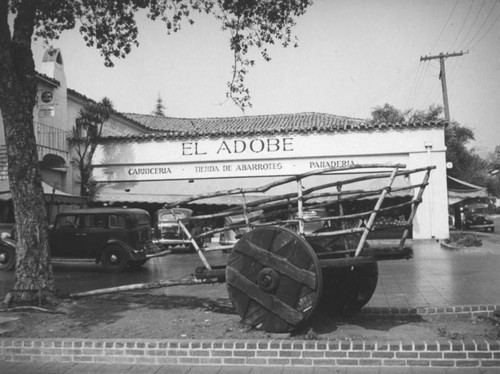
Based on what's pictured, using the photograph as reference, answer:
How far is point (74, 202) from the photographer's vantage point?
715 inches

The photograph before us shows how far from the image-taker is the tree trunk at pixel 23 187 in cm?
681

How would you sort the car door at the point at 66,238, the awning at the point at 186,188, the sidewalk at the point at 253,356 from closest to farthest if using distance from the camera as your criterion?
the sidewalk at the point at 253,356 → the car door at the point at 66,238 → the awning at the point at 186,188

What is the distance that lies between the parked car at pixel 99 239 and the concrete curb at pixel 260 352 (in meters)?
8.48

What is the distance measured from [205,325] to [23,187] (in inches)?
129

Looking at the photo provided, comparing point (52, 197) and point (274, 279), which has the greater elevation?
point (52, 197)

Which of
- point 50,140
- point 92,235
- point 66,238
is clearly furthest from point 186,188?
point 66,238

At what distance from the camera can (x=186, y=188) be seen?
72.2 ft

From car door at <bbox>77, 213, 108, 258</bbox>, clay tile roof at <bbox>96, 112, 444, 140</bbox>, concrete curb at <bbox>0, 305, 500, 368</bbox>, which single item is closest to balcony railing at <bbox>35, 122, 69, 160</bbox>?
clay tile roof at <bbox>96, 112, 444, 140</bbox>

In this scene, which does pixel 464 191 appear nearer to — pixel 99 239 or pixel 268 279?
pixel 99 239

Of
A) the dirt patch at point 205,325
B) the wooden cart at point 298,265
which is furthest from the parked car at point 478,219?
the wooden cart at point 298,265

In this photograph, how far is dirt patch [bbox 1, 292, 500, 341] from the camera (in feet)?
17.0

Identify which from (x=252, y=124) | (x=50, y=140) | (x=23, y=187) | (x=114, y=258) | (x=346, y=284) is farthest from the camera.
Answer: (x=252, y=124)

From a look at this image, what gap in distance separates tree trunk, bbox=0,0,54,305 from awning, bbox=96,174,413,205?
13.4 metres

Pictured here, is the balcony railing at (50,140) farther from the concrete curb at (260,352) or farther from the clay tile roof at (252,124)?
the concrete curb at (260,352)
